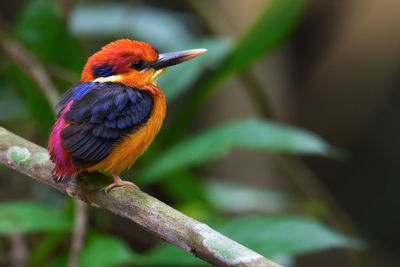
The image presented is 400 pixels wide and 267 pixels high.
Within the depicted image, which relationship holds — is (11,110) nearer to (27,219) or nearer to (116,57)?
(27,219)

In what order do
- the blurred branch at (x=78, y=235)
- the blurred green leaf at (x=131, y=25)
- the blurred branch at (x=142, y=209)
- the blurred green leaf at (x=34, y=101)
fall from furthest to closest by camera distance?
the blurred green leaf at (x=131, y=25)
the blurred green leaf at (x=34, y=101)
the blurred branch at (x=78, y=235)
the blurred branch at (x=142, y=209)

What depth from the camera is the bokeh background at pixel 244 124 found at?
2445 millimetres

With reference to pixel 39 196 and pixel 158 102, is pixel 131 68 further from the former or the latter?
pixel 39 196

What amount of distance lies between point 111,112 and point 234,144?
38.6 inches

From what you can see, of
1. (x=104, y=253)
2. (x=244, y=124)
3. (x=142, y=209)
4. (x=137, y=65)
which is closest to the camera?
(x=142, y=209)

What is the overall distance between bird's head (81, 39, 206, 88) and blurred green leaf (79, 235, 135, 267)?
0.73 m

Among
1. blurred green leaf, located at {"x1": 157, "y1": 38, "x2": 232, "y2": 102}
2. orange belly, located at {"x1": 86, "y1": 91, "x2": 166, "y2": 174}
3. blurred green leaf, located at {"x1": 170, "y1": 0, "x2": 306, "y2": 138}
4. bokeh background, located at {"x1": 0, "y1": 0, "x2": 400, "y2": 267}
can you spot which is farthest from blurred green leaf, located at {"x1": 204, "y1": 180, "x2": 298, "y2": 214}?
orange belly, located at {"x1": 86, "y1": 91, "x2": 166, "y2": 174}

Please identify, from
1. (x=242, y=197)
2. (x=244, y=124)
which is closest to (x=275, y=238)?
(x=244, y=124)

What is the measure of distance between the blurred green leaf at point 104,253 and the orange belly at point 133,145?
498mm

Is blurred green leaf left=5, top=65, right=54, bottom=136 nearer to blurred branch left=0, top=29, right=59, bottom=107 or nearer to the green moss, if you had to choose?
blurred branch left=0, top=29, right=59, bottom=107

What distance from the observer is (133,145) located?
166 centimetres

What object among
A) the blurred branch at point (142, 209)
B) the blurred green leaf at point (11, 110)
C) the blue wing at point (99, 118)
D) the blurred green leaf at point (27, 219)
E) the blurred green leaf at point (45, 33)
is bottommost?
the blurred green leaf at point (27, 219)

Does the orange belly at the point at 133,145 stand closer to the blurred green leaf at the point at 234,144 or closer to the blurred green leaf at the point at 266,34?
the blurred green leaf at the point at 234,144

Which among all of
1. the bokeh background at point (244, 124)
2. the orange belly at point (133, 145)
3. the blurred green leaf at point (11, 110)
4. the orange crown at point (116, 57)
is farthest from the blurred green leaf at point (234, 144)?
the blurred green leaf at point (11, 110)
